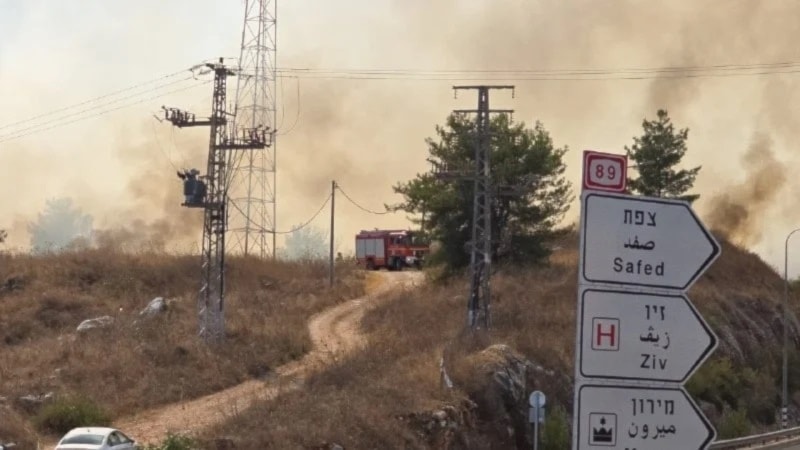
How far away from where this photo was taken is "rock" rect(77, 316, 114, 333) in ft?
160

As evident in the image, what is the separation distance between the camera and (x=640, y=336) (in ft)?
18.5

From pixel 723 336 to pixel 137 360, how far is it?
36.4m

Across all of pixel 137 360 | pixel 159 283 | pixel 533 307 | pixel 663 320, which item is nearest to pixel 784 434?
pixel 533 307

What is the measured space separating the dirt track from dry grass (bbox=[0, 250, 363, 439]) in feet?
2.36

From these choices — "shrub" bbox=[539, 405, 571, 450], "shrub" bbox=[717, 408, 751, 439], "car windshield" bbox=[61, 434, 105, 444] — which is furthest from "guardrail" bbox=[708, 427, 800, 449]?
"car windshield" bbox=[61, 434, 105, 444]

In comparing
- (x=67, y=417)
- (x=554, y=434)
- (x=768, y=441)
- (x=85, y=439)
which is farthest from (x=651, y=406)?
(x=768, y=441)

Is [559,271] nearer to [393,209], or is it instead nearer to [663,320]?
[393,209]

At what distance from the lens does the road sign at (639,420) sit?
557 centimetres

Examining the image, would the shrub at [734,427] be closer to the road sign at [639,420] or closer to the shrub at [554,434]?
the shrub at [554,434]

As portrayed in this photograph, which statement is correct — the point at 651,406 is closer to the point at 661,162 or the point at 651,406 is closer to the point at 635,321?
the point at 635,321

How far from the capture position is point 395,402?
1399 inches

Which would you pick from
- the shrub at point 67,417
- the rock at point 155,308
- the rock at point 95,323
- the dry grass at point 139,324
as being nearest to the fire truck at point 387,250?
the dry grass at point 139,324

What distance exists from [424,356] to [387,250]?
3757 cm

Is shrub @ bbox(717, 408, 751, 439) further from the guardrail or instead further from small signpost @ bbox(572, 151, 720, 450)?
small signpost @ bbox(572, 151, 720, 450)
